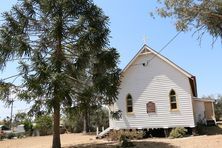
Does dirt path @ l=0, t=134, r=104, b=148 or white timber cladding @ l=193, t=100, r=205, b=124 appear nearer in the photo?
dirt path @ l=0, t=134, r=104, b=148

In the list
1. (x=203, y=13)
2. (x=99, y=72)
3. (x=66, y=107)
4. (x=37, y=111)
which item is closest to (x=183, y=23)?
(x=203, y=13)

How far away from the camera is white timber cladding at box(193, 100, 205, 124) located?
29688 millimetres

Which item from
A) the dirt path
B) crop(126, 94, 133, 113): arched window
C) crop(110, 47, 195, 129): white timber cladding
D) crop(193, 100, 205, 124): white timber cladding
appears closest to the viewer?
the dirt path

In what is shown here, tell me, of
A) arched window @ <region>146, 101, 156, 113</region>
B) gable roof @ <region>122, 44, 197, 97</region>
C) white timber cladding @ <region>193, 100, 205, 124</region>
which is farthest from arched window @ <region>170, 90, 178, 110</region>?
white timber cladding @ <region>193, 100, 205, 124</region>

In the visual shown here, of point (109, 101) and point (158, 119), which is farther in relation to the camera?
point (158, 119)

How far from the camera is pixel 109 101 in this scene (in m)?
22.4

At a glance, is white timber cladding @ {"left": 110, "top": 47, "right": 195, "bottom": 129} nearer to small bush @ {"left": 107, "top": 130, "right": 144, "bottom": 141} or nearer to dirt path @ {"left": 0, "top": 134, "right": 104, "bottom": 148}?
small bush @ {"left": 107, "top": 130, "right": 144, "bottom": 141}

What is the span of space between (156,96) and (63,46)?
1051cm

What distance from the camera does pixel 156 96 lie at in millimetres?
29047

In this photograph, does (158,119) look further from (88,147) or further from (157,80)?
(88,147)

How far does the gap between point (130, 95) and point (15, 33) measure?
12.7 meters

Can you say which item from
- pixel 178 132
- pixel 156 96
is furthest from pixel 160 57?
pixel 178 132

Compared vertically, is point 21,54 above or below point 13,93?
above

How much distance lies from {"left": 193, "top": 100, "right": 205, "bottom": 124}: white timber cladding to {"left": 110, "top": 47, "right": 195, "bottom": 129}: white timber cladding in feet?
7.63
